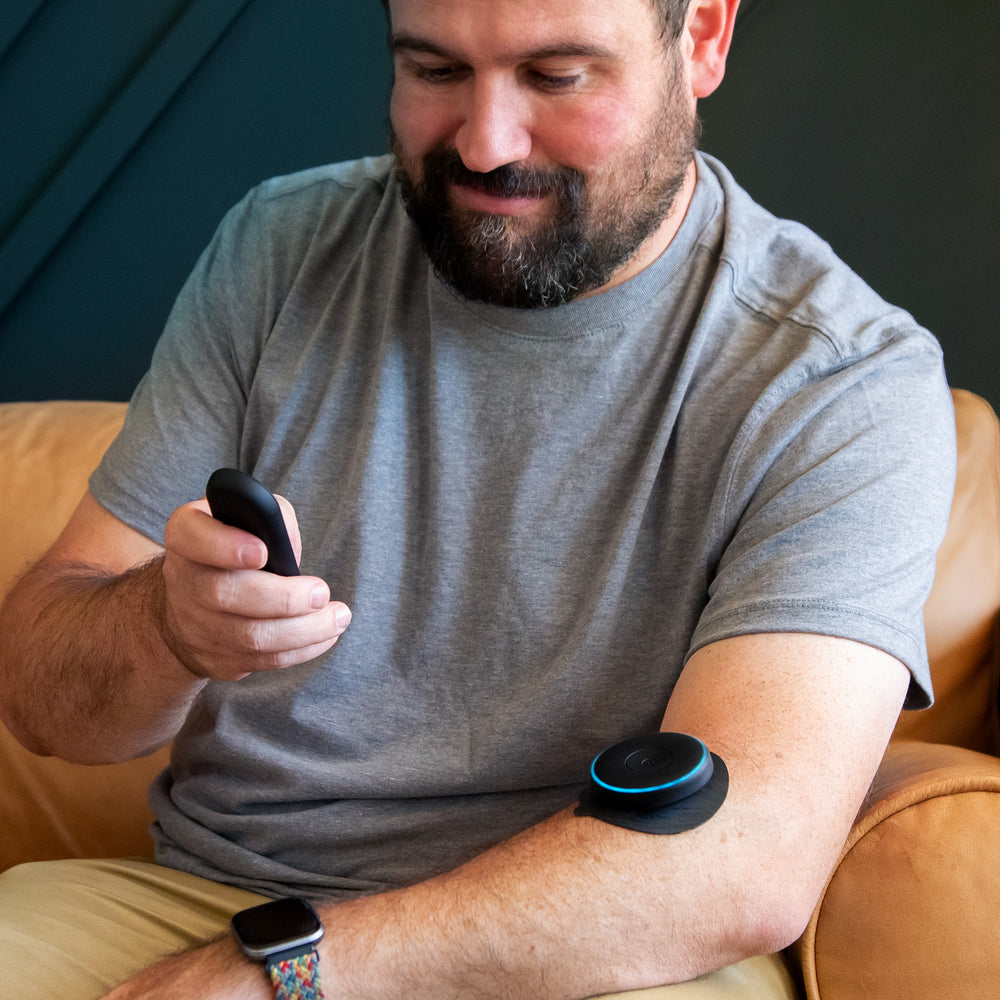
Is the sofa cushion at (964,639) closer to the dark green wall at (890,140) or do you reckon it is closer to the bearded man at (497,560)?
the bearded man at (497,560)

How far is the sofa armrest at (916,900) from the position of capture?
0.88 m

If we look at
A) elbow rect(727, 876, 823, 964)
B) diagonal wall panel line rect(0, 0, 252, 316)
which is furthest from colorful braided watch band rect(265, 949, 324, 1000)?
diagonal wall panel line rect(0, 0, 252, 316)

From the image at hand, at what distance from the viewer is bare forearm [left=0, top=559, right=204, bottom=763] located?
101cm

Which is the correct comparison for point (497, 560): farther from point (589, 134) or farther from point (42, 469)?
point (42, 469)

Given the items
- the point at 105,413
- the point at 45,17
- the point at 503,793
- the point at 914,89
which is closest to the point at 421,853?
the point at 503,793

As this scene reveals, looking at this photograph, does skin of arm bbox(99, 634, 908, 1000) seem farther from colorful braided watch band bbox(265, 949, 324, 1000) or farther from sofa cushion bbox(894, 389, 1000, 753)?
sofa cushion bbox(894, 389, 1000, 753)

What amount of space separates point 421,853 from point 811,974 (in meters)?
0.38

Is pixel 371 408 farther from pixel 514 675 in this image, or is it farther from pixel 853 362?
pixel 853 362

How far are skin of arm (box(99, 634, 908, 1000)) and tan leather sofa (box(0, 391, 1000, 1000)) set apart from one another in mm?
104

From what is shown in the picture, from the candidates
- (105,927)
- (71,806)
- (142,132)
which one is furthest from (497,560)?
(142,132)

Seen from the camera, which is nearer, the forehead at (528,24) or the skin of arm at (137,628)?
the skin of arm at (137,628)

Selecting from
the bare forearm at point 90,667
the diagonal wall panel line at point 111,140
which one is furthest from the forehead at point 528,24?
the diagonal wall panel line at point 111,140

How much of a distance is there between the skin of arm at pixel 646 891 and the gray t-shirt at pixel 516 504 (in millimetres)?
91

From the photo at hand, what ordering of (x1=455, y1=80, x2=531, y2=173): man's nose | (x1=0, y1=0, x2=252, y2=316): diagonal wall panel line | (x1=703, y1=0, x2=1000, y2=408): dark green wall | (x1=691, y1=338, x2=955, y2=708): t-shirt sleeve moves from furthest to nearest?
1. (x1=0, y1=0, x2=252, y2=316): diagonal wall panel line
2. (x1=703, y1=0, x2=1000, y2=408): dark green wall
3. (x1=455, y1=80, x2=531, y2=173): man's nose
4. (x1=691, y1=338, x2=955, y2=708): t-shirt sleeve
